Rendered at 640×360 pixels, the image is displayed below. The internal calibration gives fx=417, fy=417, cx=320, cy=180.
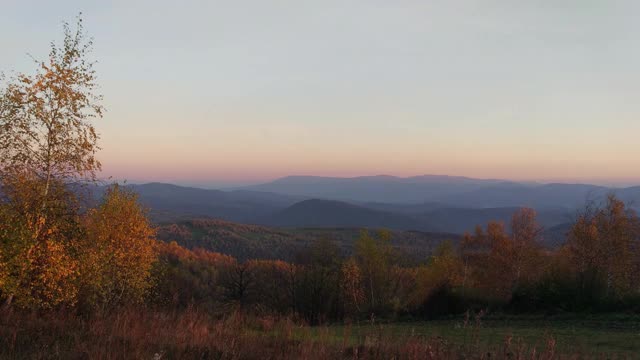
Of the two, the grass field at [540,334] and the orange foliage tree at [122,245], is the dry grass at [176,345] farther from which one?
the orange foliage tree at [122,245]

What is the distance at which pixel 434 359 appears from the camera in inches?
305

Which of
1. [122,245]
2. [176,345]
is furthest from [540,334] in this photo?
[122,245]

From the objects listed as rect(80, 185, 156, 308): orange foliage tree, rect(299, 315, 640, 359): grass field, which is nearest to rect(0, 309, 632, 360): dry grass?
rect(299, 315, 640, 359): grass field

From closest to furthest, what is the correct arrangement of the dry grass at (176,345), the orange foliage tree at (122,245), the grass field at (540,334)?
the dry grass at (176,345)
the grass field at (540,334)
the orange foliage tree at (122,245)

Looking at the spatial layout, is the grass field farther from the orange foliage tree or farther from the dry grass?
the orange foliage tree

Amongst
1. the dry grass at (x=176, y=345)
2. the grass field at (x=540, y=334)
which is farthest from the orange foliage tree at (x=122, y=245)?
the grass field at (x=540, y=334)

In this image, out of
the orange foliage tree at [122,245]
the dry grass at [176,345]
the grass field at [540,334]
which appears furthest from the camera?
the orange foliage tree at [122,245]

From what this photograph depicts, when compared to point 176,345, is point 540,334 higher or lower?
lower

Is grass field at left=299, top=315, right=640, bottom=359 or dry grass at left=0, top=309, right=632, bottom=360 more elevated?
dry grass at left=0, top=309, right=632, bottom=360

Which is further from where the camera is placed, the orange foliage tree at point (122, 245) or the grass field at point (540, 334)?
the orange foliage tree at point (122, 245)

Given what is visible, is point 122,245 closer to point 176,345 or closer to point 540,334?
point 176,345

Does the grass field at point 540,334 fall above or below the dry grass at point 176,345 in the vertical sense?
below

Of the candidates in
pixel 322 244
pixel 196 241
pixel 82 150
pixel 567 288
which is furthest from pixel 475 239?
pixel 196 241

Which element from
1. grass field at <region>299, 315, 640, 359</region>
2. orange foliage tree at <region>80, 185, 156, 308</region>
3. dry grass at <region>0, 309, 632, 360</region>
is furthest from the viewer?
orange foliage tree at <region>80, 185, 156, 308</region>
